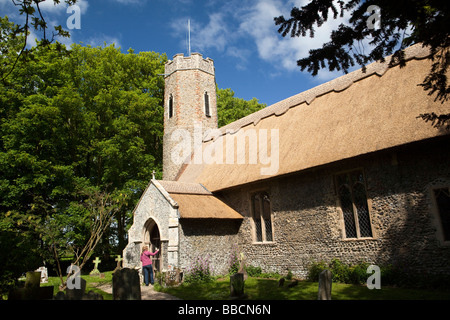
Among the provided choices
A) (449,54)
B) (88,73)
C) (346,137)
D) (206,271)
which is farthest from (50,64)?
(449,54)

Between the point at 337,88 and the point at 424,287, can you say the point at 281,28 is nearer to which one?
the point at 424,287

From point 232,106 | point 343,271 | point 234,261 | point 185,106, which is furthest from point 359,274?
point 232,106

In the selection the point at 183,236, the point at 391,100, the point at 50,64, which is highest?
the point at 50,64

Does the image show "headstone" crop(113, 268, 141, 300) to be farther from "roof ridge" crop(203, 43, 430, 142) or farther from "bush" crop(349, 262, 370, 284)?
"roof ridge" crop(203, 43, 430, 142)

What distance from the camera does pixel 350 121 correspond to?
11.6 m

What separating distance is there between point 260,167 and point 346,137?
4.16m

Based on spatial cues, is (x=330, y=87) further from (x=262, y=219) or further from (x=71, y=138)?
(x=71, y=138)

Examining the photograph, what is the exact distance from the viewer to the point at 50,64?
19953mm

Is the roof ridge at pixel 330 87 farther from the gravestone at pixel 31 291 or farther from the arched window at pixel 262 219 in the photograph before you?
the gravestone at pixel 31 291

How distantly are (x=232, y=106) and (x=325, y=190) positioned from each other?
72.0 ft

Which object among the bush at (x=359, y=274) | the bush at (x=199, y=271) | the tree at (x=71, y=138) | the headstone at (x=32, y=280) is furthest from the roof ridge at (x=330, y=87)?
the headstone at (x=32, y=280)

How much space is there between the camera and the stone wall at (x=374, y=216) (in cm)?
887

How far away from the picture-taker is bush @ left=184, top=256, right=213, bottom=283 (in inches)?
478

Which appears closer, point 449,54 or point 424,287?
point 449,54
